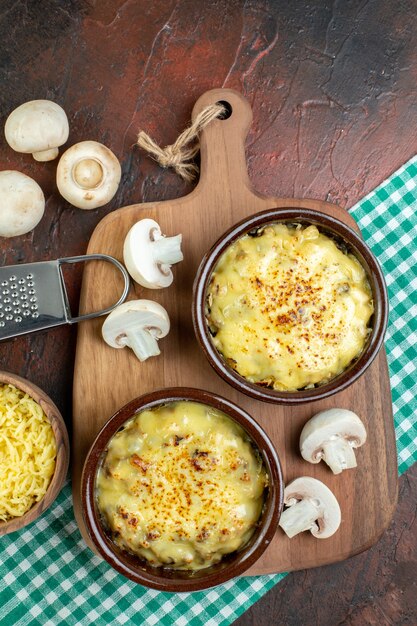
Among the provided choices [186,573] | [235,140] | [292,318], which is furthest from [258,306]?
[186,573]

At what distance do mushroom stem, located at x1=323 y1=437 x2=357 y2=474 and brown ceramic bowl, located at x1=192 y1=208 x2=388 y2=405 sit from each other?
1.11 ft

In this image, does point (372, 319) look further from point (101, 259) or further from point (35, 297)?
point (35, 297)

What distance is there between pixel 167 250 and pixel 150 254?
0.07 meters

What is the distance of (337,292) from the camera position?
9.35 feet

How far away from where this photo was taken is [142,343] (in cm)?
303

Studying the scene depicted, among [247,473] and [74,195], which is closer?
[247,473]

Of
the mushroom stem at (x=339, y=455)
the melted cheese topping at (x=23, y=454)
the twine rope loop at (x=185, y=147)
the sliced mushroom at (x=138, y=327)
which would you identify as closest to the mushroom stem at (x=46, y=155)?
the twine rope loop at (x=185, y=147)

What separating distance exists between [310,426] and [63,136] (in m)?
1.54

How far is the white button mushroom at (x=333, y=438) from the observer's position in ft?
10.0

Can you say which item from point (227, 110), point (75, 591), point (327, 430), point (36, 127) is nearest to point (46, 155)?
point (36, 127)

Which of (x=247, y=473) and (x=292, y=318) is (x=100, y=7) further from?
(x=247, y=473)

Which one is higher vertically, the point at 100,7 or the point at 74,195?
the point at 100,7

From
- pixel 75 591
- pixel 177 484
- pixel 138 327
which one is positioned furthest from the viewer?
pixel 75 591

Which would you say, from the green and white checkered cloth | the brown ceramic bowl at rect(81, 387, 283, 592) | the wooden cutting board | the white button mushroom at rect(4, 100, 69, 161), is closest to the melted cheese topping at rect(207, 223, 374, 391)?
the brown ceramic bowl at rect(81, 387, 283, 592)
